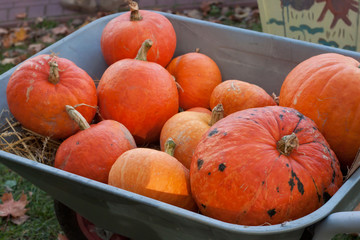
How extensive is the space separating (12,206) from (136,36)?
1.30 meters

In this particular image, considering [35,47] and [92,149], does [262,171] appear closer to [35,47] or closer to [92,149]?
[92,149]

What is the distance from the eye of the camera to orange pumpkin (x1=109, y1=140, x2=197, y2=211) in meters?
1.26

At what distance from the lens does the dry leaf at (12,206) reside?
234cm

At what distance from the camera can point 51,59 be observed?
1.62m

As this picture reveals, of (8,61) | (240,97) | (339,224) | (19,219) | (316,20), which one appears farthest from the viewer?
(8,61)

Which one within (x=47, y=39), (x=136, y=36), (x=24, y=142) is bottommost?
(x=47, y=39)

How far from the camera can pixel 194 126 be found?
1542mm

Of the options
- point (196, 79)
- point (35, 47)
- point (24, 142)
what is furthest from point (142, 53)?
point (35, 47)

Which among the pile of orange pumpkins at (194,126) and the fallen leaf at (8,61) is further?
the fallen leaf at (8,61)

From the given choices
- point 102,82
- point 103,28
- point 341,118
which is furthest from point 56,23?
point 341,118

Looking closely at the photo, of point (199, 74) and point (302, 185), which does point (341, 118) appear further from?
point (199, 74)

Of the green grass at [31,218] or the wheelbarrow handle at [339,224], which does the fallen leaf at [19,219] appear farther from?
the wheelbarrow handle at [339,224]

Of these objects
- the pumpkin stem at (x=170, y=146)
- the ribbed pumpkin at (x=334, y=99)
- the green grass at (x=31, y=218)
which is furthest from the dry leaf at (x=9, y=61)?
the ribbed pumpkin at (x=334, y=99)

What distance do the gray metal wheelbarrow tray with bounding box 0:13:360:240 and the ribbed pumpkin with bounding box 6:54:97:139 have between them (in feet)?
0.67
